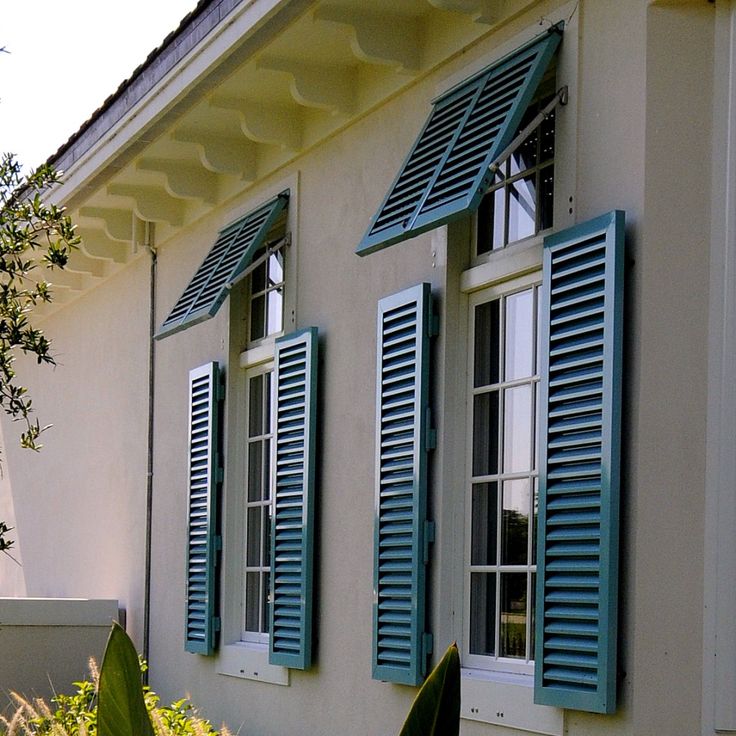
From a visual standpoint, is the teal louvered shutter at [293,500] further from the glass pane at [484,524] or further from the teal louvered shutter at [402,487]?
the glass pane at [484,524]

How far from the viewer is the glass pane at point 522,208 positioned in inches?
194

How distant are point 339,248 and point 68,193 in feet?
8.62

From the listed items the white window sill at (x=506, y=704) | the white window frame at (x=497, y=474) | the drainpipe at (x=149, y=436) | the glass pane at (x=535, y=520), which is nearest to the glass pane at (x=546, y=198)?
the white window frame at (x=497, y=474)

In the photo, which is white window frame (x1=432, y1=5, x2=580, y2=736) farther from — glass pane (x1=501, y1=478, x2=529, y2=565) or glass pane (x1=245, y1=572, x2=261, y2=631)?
glass pane (x1=245, y1=572, x2=261, y2=631)

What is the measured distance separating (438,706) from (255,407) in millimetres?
5532

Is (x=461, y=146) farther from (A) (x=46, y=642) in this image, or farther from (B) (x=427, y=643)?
(A) (x=46, y=642)

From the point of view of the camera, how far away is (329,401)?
632 cm

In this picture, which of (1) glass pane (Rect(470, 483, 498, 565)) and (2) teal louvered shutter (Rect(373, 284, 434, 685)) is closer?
(1) glass pane (Rect(470, 483, 498, 565))

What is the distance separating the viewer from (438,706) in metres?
2.02

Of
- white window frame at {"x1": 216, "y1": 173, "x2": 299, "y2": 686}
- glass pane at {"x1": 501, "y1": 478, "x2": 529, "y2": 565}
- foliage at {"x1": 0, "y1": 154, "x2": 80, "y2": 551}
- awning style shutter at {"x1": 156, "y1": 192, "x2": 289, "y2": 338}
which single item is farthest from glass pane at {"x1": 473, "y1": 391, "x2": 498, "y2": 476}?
awning style shutter at {"x1": 156, "y1": 192, "x2": 289, "y2": 338}

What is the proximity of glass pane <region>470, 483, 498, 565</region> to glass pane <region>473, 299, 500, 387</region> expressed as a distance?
0.40 metres

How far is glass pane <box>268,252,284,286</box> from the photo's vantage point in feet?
23.4

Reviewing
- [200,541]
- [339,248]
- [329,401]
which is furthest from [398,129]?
[200,541]

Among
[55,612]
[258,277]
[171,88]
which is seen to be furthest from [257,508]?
[171,88]
